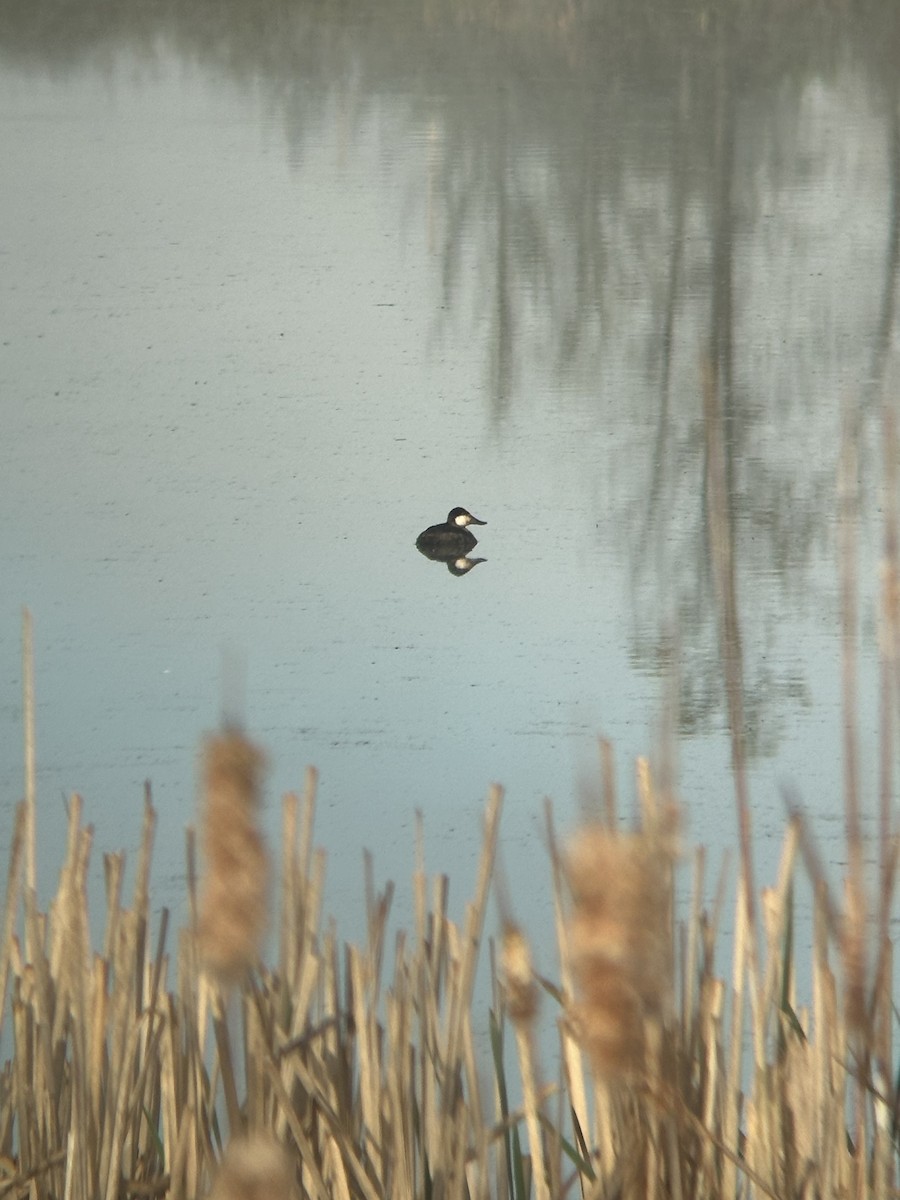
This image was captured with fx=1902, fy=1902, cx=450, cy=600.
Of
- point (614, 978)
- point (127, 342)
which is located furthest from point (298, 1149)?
→ point (127, 342)

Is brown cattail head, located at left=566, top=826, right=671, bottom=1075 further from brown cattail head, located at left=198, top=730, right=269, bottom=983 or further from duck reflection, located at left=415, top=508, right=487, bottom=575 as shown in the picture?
duck reflection, located at left=415, top=508, right=487, bottom=575

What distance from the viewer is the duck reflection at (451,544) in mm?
Result: 3002

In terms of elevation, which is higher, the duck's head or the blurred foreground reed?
the duck's head

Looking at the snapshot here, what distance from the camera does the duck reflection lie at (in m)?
3.00

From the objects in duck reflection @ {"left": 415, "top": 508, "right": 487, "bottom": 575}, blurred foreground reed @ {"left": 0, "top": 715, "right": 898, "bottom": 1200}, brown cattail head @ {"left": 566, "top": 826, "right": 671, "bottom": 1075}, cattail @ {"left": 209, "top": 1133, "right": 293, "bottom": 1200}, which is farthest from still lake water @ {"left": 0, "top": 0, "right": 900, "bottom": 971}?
cattail @ {"left": 209, "top": 1133, "right": 293, "bottom": 1200}

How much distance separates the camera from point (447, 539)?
3.00 m

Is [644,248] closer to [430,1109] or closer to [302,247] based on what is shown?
[302,247]

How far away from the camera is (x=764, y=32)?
20.2ft

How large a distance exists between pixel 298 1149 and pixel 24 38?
5482mm

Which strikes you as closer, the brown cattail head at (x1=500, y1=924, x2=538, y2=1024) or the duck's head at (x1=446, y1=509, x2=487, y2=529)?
the brown cattail head at (x1=500, y1=924, x2=538, y2=1024)

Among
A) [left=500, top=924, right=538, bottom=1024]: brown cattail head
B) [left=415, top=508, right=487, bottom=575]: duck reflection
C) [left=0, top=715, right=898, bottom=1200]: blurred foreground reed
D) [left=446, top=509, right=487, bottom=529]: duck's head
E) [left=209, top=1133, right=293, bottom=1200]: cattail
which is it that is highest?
[left=446, top=509, right=487, bottom=529]: duck's head

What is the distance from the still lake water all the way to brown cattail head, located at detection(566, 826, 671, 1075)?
125cm

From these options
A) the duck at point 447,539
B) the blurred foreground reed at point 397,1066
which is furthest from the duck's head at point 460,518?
the blurred foreground reed at point 397,1066

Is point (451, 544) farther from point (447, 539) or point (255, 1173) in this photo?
point (255, 1173)
